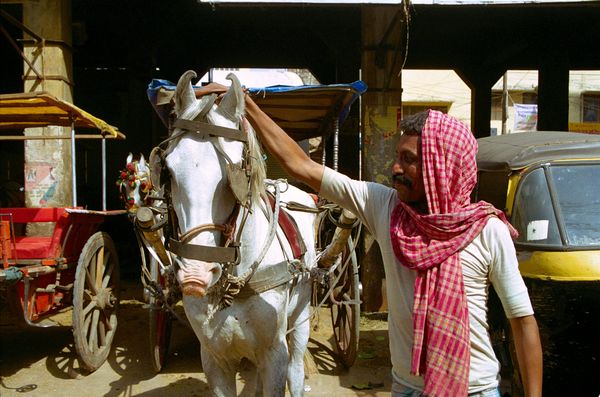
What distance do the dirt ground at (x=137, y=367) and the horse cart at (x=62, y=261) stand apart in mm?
253

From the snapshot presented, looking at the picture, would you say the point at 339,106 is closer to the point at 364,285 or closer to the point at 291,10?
the point at 364,285

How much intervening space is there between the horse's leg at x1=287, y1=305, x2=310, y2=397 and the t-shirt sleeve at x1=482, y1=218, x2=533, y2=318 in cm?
171

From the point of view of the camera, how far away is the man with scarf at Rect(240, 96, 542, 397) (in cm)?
160

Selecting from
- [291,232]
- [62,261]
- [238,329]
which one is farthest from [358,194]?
[62,261]

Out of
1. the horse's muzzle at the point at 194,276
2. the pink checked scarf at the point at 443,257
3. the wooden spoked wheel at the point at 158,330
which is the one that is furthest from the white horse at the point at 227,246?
the wooden spoked wheel at the point at 158,330

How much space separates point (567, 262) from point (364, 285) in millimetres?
3429

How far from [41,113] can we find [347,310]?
3553mm

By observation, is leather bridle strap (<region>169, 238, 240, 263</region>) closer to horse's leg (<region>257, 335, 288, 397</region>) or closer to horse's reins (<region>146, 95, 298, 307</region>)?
horse's reins (<region>146, 95, 298, 307</region>)

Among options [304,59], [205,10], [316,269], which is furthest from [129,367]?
[304,59]

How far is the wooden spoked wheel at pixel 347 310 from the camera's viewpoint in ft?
14.8

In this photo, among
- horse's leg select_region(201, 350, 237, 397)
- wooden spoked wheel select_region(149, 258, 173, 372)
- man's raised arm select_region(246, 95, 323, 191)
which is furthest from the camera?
wooden spoked wheel select_region(149, 258, 173, 372)

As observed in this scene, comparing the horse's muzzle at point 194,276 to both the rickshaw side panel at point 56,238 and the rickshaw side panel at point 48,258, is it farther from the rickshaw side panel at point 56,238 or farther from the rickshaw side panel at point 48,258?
the rickshaw side panel at point 56,238

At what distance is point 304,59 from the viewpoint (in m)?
11.6

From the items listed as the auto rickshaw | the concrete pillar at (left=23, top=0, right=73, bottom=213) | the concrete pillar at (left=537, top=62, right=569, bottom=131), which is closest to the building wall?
the concrete pillar at (left=537, top=62, right=569, bottom=131)
